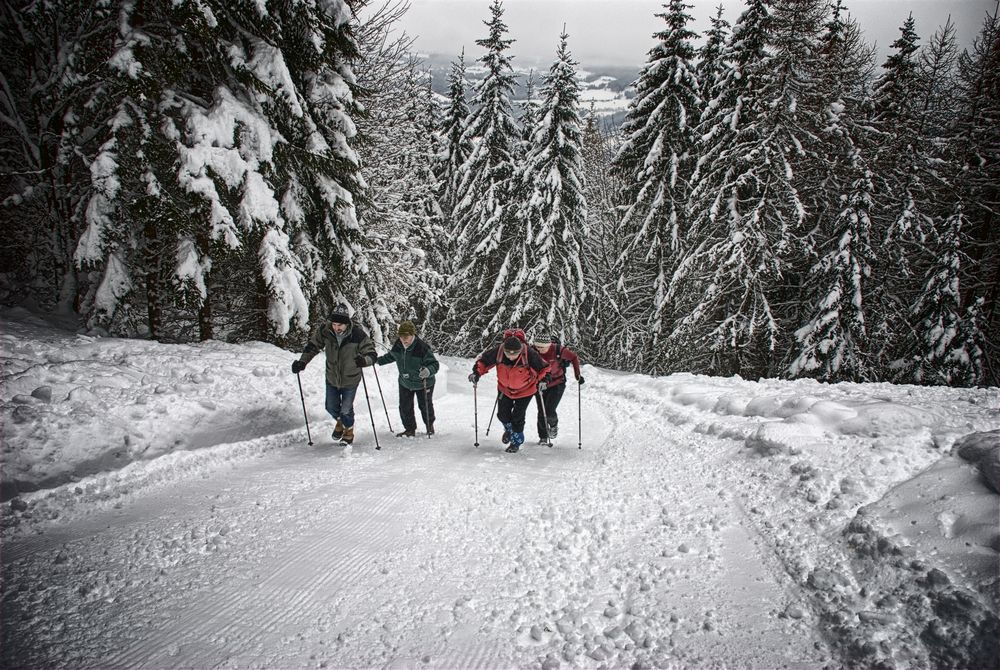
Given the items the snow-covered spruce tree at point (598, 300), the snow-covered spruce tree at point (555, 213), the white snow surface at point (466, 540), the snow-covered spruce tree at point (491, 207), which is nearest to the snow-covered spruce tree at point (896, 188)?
the snow-covered spruce tree at point (598, 300)

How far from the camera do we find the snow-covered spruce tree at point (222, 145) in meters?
8.34

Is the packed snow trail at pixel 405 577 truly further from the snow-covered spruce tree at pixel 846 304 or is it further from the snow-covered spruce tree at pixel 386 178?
the snow-covered spruce tree at pixel 846 304

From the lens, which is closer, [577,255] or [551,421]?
[551,421]

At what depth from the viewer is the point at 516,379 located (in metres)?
7.39

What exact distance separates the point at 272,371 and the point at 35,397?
11.2 ft

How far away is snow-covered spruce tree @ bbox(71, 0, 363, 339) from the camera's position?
834 cm

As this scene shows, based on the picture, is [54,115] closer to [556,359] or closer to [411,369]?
[411,369]

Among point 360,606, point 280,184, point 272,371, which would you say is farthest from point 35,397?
point 280,184

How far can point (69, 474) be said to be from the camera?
4.73m

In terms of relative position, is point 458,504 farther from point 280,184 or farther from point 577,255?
point 577,255

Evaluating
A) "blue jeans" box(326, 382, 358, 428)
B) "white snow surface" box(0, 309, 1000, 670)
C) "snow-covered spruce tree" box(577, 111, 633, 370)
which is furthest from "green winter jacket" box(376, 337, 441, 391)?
"snow-covered spruce tree" box(577, 111, 633, 370)

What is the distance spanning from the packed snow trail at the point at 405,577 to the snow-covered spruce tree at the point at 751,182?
11327 mm

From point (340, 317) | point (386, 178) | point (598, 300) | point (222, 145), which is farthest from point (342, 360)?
point (598, 300)

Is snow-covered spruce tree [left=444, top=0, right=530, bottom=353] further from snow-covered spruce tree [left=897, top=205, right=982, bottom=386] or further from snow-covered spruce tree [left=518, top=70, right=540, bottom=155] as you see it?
snow-covered spruce tree [left=897, top=205, right=982, bottom=386]
